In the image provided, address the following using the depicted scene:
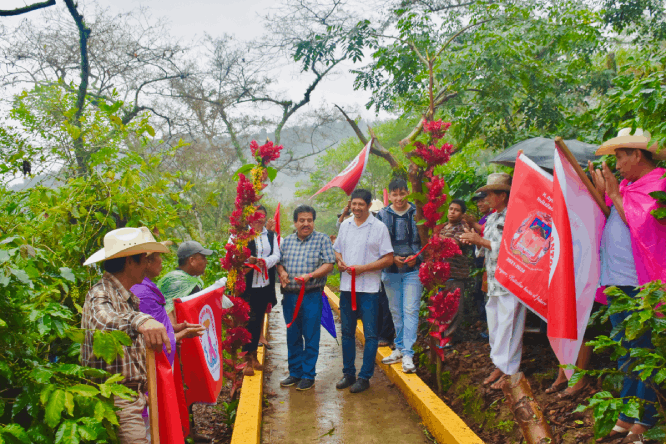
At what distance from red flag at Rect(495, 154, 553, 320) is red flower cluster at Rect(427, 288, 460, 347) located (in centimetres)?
79

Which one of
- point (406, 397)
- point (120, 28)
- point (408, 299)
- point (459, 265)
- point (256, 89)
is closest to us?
point (406, 397)

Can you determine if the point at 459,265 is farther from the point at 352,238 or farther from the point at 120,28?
the point at 120,28

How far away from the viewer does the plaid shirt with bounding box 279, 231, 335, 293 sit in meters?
5.44

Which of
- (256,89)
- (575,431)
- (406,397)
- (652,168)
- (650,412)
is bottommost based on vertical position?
(406,397)

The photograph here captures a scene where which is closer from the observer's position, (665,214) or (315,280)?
(665,214)

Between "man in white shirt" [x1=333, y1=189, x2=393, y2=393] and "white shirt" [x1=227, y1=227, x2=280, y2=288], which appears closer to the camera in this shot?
"man in white shirt" [x1=333, y1=189, x2=393, y2=393]

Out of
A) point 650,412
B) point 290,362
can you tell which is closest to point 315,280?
point 290,362

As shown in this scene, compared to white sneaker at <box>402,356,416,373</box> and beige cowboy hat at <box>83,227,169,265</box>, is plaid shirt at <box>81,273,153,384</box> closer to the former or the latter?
beige cowboy hat at <box>83,227,169,265</box>

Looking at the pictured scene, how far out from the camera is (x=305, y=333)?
5.45 metres

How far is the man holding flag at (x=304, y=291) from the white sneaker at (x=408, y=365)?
38.2 inches

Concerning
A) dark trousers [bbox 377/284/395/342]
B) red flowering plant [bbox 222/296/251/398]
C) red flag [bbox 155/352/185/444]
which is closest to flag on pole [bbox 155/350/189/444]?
red flag [bbox 155/352/185/444]

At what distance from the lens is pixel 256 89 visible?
72.5 feet

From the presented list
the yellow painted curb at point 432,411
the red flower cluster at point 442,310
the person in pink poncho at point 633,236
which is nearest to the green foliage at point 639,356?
the person in pink poncho at point 633,236

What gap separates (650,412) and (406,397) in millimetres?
2470
